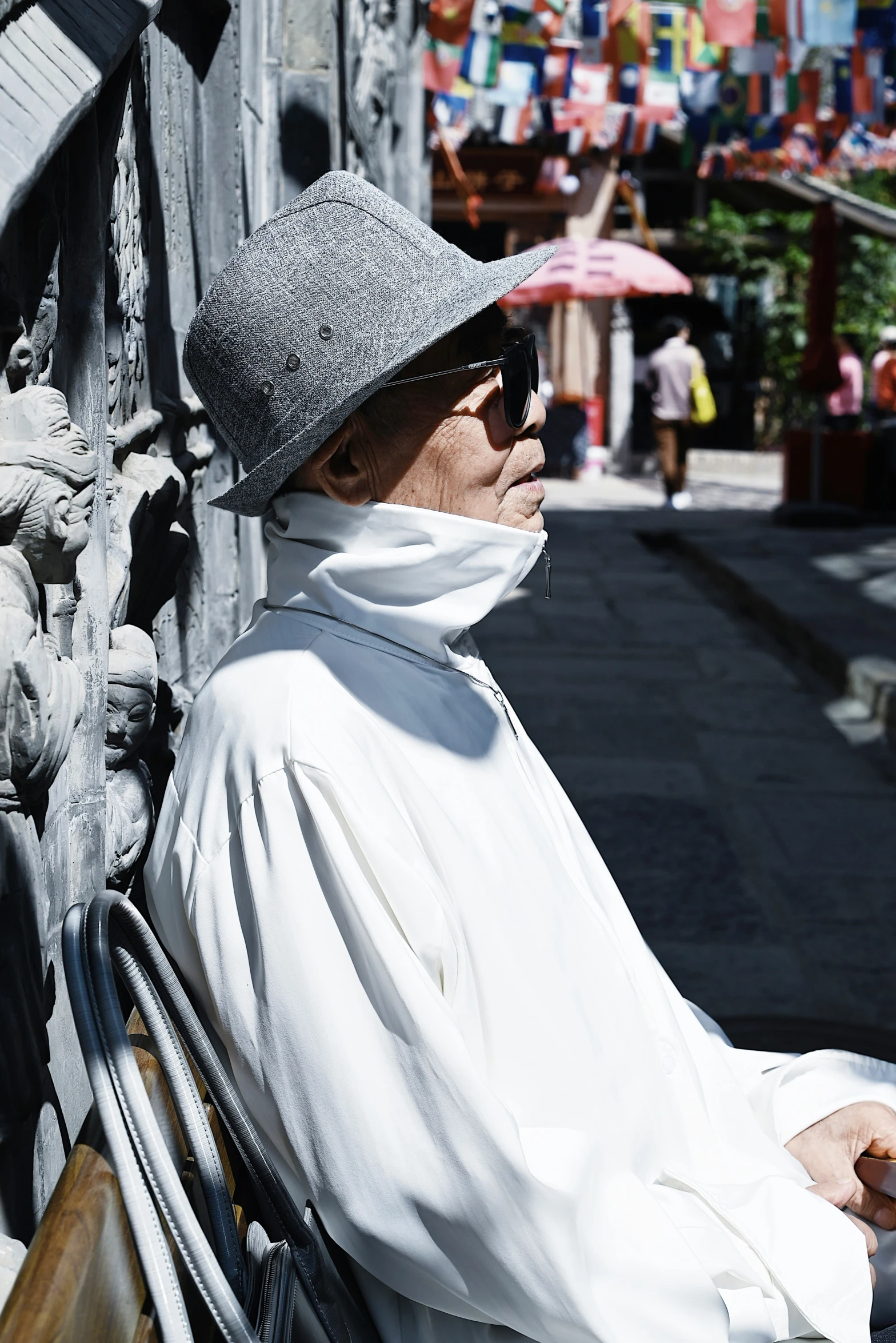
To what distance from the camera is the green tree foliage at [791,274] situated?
2028 centimetres

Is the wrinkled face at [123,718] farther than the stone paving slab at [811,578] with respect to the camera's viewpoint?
No

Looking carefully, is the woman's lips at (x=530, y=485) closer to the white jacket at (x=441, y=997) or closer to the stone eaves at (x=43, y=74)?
the white jacket at (x=441, y=997)

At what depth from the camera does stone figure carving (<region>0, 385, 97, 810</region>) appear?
122 centimetres

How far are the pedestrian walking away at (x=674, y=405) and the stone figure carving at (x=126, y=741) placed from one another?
44.9ft

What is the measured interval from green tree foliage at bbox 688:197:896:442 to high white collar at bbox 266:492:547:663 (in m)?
19.3

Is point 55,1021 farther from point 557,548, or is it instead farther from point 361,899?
point 557,548

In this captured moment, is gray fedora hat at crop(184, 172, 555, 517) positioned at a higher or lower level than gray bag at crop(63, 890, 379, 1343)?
higher

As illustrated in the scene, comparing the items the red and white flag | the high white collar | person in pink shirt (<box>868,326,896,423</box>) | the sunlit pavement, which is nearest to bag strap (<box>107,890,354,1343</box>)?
the high white collar

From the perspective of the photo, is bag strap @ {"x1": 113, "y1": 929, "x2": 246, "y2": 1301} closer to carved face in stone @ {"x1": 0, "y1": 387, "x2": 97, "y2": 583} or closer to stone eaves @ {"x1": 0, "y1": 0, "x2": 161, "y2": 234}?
carved face in stone @ {"x1": 0, "y1": 387, "x2": 97, "y2": 583}

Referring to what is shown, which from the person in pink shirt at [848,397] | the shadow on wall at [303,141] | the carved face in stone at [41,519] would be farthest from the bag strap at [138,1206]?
the person in pink shirt at [848,397]

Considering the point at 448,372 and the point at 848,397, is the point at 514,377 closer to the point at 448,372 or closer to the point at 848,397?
the point at 448,372

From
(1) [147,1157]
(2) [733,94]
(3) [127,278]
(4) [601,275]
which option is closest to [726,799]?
(3) [127,278]

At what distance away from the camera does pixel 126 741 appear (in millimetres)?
1834

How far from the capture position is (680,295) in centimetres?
2184
